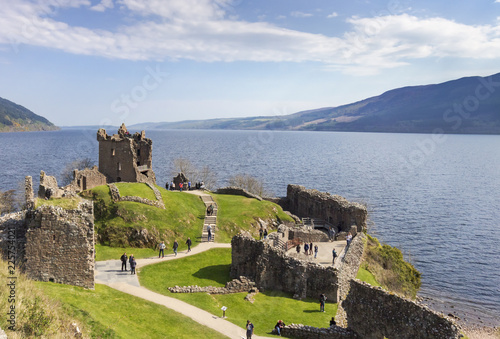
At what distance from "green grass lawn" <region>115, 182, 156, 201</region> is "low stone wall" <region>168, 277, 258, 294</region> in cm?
1663

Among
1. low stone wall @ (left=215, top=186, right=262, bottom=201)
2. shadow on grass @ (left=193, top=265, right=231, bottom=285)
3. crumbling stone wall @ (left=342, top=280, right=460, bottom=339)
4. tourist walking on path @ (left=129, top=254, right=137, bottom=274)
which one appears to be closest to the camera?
crumbling stone wall @ (left=342, top=280, right=460, bottom=339)

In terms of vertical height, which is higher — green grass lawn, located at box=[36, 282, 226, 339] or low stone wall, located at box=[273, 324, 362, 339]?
green grass lawn, located at box=[36, 282, 226, 339]

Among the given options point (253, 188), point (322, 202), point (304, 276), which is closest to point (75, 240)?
point (304, 276)

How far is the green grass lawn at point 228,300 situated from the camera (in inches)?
1104

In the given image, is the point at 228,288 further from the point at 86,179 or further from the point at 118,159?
the point at 118,159

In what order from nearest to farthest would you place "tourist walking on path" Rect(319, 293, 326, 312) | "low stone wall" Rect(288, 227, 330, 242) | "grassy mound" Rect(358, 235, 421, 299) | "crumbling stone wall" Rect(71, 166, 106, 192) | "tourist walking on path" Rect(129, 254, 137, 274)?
"tourist walking on path" Rect(319, 293, 326, 312), "tourist walking on path" Rect(129, 254, 137, 274), "grassy mound" Rect(358, 235, 421, 299), "low stone wall" Rect(288, 227, 330, 242), "crumbling stone wall" Rect(71, 166, 106, 192)

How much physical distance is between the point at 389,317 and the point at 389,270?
23628 millimetres

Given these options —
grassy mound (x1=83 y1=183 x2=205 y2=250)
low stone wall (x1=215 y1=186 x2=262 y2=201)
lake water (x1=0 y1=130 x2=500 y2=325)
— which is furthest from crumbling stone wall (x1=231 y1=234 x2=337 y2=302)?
low stone wall (x1=215 y1=186 x2=262 y2=201)

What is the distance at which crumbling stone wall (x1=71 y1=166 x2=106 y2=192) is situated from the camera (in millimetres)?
51475

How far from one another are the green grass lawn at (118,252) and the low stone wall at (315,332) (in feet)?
55.7

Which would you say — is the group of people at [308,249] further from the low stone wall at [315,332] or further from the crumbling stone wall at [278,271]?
the low stone wall at [315,332]

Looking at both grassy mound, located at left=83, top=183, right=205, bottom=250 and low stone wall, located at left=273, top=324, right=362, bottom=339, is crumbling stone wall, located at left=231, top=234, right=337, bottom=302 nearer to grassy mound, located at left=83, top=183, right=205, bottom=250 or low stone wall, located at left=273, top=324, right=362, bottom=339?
low stone wall, located at left=273, top=324, right=362, bottom=339

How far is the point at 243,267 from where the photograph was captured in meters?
35.0

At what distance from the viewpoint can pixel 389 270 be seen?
45.2m
